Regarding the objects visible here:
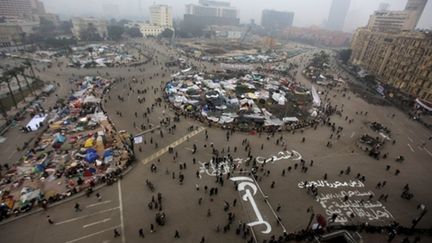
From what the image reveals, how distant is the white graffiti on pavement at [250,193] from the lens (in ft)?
74.6

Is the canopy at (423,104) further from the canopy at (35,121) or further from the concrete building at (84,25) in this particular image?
the concrete building at (84,25)

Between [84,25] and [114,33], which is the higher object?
[84,25]

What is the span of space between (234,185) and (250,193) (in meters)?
2.11

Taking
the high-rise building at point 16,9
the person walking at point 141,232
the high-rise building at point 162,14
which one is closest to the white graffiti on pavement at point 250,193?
the person walking at point 141,232

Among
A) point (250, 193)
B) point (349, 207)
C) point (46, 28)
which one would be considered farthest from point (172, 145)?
point (46, 28)

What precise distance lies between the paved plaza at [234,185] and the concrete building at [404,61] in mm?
20465

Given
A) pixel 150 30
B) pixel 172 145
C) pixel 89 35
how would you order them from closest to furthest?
pixel 172 145 < pixel 89 35 < pixel 150 30

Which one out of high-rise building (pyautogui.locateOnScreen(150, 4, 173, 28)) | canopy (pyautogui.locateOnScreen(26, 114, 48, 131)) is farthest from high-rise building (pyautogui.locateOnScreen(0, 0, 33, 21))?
canopy (pyautogui.locateOnScreen(26, 114, 48, 131))

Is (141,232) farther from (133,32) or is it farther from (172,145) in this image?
(133,32)

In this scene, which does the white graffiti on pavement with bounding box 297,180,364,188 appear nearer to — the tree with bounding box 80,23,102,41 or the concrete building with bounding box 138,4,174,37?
the tree with bounding box 80,23,102,41

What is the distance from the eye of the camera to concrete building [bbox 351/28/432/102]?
57.5 m

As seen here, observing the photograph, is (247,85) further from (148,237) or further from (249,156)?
(148,237)

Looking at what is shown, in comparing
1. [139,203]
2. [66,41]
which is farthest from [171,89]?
[66,41]

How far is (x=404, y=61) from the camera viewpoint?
212 feet
